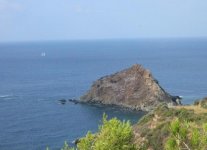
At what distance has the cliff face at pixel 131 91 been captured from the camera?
340 feet

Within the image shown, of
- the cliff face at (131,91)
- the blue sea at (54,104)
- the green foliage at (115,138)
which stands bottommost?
the blue sea at (54,104)

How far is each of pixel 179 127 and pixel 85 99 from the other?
326ft

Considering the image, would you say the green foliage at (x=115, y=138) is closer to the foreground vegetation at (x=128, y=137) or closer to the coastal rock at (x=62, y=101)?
the foreground vegetation at (x=128, y=137)

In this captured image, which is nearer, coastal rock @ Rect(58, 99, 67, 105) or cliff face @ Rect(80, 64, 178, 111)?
cliff face @ Rect(80, 64, 178, 111)

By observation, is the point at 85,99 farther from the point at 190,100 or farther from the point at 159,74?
the point at 159,74

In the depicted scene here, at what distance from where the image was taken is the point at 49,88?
440 ft

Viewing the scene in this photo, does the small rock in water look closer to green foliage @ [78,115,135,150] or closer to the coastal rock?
the coastal rock

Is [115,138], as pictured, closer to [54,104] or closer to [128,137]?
[128,137]

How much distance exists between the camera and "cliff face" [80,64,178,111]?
103562 millimetres

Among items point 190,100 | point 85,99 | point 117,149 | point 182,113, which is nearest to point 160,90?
point 190,100

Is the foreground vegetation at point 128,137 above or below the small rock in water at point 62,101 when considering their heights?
above

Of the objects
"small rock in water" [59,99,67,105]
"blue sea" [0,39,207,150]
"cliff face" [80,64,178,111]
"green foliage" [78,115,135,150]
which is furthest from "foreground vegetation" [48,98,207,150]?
"small rock in water" [59,99,67,105]

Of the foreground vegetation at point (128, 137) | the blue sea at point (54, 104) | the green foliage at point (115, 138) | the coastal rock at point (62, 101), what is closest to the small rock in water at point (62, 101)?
the coastal rock at point (62, 101)

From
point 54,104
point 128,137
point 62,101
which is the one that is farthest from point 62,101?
point 128,137
